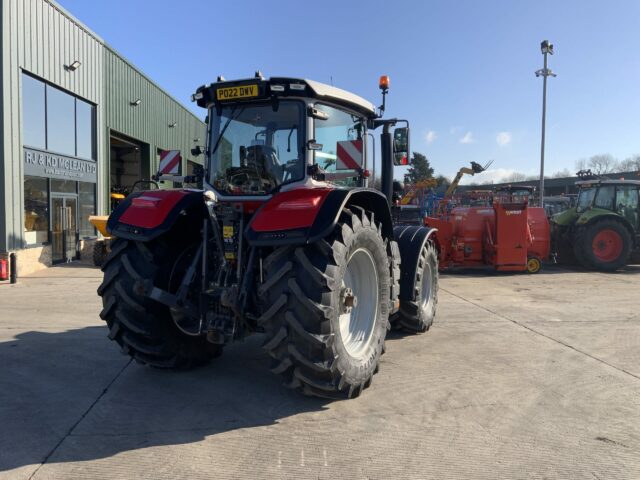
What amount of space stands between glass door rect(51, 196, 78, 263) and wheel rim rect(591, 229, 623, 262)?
1412cm

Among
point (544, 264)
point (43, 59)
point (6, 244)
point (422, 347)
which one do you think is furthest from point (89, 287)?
point (544, 264)

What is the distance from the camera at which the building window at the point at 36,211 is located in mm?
12273

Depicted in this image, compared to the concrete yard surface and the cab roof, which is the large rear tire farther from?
the cab roof

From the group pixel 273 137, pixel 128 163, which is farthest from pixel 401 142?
pixel 128 163

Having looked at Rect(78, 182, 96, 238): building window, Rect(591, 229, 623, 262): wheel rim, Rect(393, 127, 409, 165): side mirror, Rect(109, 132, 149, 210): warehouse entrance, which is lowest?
Rect(591, 229, 623, 262): wheel rim

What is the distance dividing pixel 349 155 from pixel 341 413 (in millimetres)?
2079

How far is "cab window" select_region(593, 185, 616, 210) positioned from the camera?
1346 cm

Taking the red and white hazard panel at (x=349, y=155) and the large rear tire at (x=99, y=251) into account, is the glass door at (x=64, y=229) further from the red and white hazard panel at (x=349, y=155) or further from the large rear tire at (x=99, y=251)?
the red and white hazard panel at (x=349, y=155)

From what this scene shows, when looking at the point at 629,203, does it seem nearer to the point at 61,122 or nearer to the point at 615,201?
the point at 615,201

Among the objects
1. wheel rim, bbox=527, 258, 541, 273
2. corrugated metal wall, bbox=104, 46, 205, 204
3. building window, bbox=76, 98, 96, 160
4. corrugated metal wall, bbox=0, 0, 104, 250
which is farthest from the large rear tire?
wheel rim, bbox=527, 258, 541, 273

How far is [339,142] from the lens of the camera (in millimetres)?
4355

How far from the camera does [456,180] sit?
20.3 m

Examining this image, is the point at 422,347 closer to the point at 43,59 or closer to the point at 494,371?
the point at 494,371

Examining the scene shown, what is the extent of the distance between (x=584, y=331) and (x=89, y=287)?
29.1 ft
